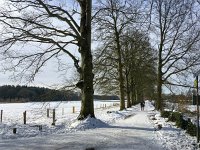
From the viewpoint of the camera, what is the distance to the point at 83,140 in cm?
1522

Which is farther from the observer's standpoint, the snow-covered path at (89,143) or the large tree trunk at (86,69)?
the large tree trunk at (86,69)

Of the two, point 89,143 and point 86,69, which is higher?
point 86,69

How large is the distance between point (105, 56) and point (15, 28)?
70.9ft

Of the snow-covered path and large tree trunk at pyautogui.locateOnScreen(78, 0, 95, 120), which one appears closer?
the snow-covered path

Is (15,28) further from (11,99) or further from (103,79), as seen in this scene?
(11,99)

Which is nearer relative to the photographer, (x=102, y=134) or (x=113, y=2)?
(x=102, y=134)

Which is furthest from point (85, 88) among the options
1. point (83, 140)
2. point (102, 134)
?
point (83, 140)

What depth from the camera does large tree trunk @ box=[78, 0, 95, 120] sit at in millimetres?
23422

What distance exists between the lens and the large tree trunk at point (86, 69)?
2342 cm

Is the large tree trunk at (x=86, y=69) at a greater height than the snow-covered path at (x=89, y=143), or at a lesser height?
greater

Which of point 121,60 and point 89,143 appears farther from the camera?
point 121,60

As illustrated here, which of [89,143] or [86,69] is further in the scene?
[86,69]

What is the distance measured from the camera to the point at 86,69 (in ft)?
77.4

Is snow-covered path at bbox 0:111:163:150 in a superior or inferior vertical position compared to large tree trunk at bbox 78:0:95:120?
inferior
